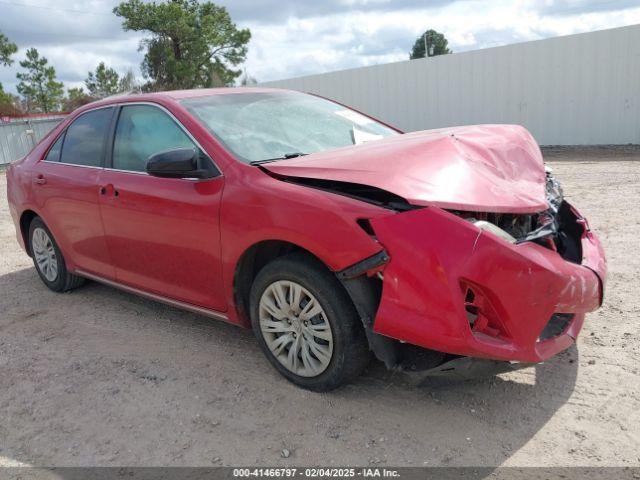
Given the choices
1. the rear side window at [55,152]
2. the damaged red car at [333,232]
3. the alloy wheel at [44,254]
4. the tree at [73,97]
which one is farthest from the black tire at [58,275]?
the tree at [73,97]

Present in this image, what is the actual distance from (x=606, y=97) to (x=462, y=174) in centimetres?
1268

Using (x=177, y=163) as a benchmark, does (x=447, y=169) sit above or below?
below

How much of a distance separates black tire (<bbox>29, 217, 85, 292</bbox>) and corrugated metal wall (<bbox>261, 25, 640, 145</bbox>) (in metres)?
12.9

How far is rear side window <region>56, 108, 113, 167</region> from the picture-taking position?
4.41 metres

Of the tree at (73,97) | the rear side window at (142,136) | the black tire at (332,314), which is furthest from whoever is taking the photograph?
the tree at (73,97)

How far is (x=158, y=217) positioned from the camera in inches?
146

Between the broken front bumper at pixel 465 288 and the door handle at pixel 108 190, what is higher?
the door handle at pixel 108 190

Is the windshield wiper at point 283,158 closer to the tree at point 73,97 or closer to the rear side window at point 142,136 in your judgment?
the rear side window at point 142,136

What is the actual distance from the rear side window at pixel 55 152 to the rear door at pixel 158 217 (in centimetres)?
95

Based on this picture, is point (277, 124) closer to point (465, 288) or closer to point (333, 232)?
point (333, 232)

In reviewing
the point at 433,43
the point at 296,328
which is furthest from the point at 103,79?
the point at 296,328

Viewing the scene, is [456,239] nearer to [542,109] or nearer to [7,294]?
[7,294]

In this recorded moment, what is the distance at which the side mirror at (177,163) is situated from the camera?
3309mm

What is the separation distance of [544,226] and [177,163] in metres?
2.06
